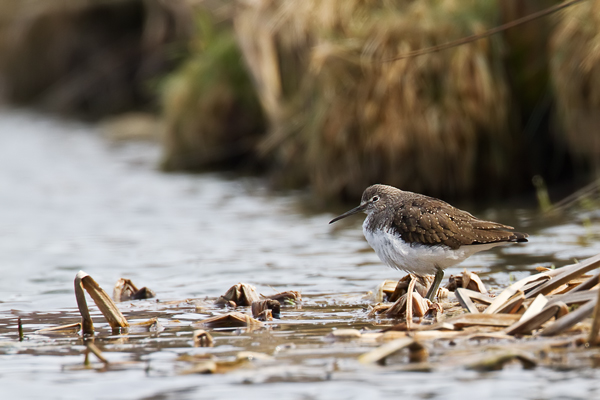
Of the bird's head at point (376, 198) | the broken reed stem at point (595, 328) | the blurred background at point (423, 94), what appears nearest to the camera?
the broken reed stem at point (595, 328)

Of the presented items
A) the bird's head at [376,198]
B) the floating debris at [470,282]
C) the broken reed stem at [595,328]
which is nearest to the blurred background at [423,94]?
the bird's head at [376,198]

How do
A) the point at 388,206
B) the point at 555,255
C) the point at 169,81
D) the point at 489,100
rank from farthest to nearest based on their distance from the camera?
the point at 169,81 → the point at 489,100 → the point at 555,255 → the point at 388,206

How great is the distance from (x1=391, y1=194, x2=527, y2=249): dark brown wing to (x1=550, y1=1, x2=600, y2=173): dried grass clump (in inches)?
159

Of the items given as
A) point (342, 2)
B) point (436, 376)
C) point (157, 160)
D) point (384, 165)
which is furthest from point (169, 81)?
point (436, 376)

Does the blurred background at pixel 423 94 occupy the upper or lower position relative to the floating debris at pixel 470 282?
upper

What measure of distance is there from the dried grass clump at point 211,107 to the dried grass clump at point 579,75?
6.03 metres

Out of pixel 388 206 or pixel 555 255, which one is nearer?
pixel 388 206

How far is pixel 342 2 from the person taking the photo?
37.5 ft

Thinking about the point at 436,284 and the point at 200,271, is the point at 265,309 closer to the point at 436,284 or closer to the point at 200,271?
the point at 436,284

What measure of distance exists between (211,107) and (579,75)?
676 cm

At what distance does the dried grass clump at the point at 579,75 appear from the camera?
9266 mm

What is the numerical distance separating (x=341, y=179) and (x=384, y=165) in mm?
642

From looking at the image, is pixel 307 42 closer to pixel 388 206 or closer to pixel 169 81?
pixel 169 81

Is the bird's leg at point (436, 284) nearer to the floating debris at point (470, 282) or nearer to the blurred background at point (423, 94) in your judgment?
the floating debris at point (470, 282)
